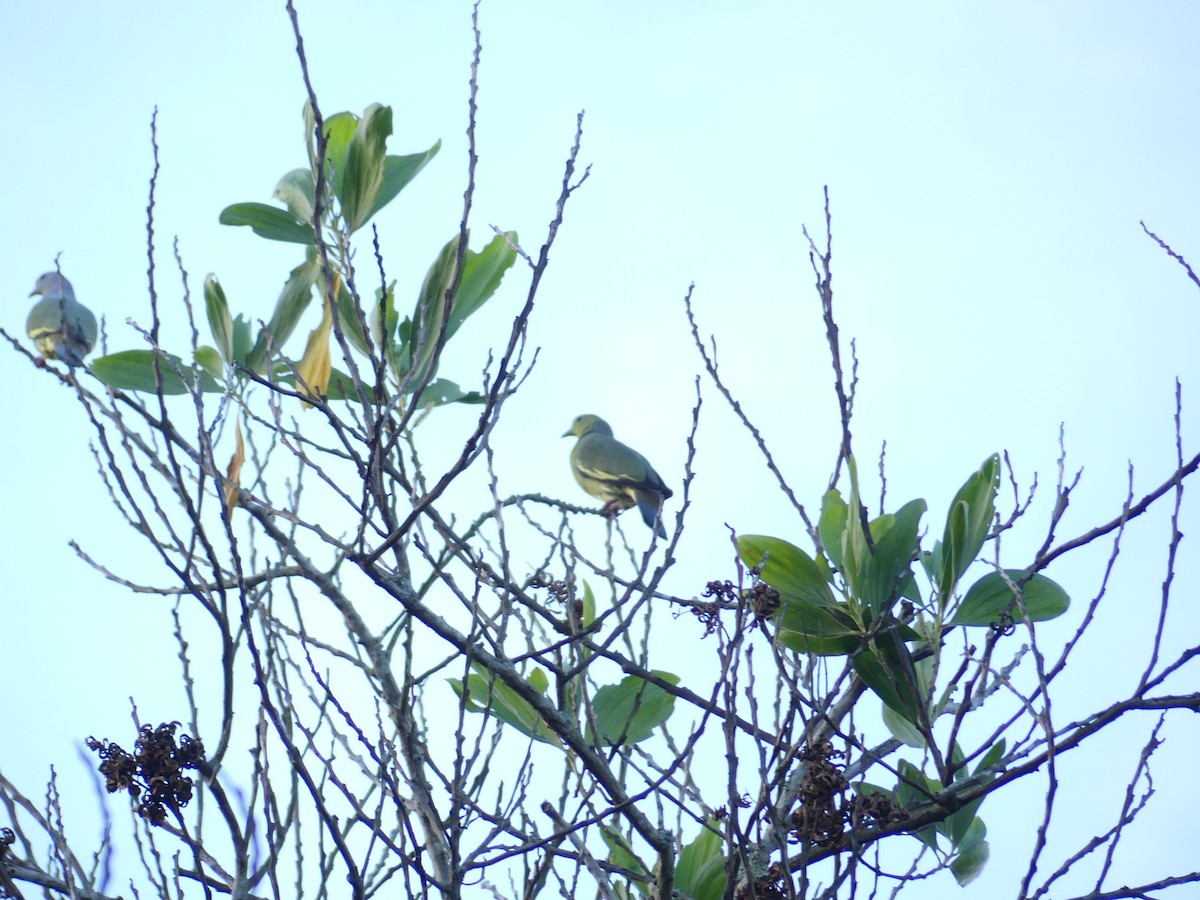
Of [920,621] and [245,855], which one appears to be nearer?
[245,855]

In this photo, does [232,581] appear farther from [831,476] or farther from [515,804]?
[831,476]

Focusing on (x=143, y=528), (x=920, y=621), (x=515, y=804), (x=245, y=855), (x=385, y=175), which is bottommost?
(x=245, y=855)

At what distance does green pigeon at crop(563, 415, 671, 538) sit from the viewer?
667 centimetres

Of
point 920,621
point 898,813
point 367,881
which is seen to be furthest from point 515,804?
point 920,621

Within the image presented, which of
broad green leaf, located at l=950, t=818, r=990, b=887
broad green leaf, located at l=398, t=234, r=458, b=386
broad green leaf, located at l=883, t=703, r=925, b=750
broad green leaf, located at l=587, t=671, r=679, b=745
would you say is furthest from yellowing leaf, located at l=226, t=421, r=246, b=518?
broad green leaf, located at l=950, t=818, r=990, b=887

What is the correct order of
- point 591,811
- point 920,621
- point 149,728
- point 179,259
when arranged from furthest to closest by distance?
point 179,259 → point 920,621 → point 591,811 → point 149,728

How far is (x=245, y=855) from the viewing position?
2.14 metres

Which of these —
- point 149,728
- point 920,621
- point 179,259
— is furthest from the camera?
point 179,259

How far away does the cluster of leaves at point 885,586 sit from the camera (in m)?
2.44

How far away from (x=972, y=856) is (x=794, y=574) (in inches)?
34.2

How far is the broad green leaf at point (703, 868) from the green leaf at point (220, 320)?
1.63m

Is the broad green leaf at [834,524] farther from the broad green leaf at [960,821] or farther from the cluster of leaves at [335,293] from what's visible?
the cluster of leaves at [335,293]

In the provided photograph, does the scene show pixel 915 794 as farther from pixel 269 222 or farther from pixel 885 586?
pixel 269 222

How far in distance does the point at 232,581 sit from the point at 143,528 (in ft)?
1.57
